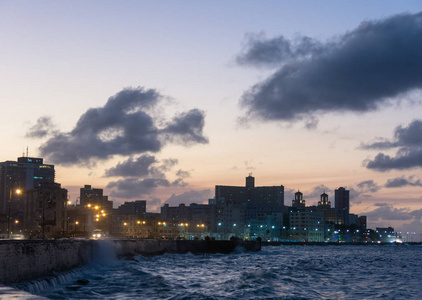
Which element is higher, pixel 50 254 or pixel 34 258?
pixel 34 258

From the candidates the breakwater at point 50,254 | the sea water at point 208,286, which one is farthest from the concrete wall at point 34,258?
the sea water at point 208,286

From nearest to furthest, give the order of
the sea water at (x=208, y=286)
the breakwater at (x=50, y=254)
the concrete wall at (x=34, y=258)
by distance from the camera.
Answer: the concrete wall at (x=34, y=258) → the breakwater at (x=50, y=254) → the sea water at (x=208, y=286)

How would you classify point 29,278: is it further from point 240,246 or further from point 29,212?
point 29,212

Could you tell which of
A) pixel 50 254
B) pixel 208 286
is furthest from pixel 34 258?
pixel 208 286

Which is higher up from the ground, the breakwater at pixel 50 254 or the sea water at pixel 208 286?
the breakwater at pixel 50 254

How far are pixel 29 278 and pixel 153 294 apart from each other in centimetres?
1076

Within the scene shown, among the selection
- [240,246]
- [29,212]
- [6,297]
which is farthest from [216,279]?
[29,212]

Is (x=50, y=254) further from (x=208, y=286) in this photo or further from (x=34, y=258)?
(x=208, y=286)

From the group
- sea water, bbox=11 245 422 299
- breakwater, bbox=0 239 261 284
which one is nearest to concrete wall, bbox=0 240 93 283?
breakwater, bbox=0 239 261 284

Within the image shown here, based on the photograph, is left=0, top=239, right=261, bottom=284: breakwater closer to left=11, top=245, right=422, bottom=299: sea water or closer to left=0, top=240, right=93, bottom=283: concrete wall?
left=0, top=240, right=93, bottom=283: concrete wall

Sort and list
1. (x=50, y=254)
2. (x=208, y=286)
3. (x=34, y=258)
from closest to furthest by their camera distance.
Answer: (x=34, y=258), (x=50, y=254), (x=208, y=286)

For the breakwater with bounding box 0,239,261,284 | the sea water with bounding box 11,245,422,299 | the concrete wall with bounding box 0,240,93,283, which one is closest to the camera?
the concrete wall with bounding box 0,240,93,283

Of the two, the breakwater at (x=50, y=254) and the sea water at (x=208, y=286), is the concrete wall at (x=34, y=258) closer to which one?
the breakwater at (x=50, y=254)

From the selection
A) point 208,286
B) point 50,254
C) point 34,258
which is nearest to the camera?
point 34,258
